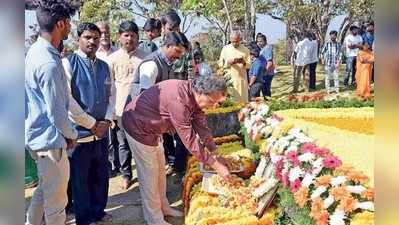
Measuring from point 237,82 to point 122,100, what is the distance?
104 cm

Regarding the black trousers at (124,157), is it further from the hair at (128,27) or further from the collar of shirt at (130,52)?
the hair at (128,27)

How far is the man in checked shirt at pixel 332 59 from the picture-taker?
547cm

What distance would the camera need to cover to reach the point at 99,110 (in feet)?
8.89

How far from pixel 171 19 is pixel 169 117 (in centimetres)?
81

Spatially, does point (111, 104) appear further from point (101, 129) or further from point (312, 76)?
point (312, 76)

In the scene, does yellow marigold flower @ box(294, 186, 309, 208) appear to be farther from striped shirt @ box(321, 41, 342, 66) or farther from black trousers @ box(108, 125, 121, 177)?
striped shirt @ box(321, 41, 342, 66)

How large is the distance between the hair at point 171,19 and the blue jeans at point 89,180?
2.58ft

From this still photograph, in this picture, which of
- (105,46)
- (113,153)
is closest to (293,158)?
(105,46)

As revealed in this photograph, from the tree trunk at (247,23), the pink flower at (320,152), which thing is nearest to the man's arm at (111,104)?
the pink flower at (320,152)

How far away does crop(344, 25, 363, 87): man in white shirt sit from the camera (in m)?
4.85

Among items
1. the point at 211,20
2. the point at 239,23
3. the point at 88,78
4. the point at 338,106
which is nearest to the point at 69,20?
the point at 88,78

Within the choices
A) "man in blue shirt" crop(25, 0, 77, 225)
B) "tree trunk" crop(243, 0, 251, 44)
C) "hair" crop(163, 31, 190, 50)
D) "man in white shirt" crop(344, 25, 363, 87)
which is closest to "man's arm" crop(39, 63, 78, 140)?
"man in blue shirt" crop(25, 0, 77, 225)

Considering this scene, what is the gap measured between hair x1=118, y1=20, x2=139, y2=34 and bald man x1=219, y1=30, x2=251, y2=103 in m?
0.93
